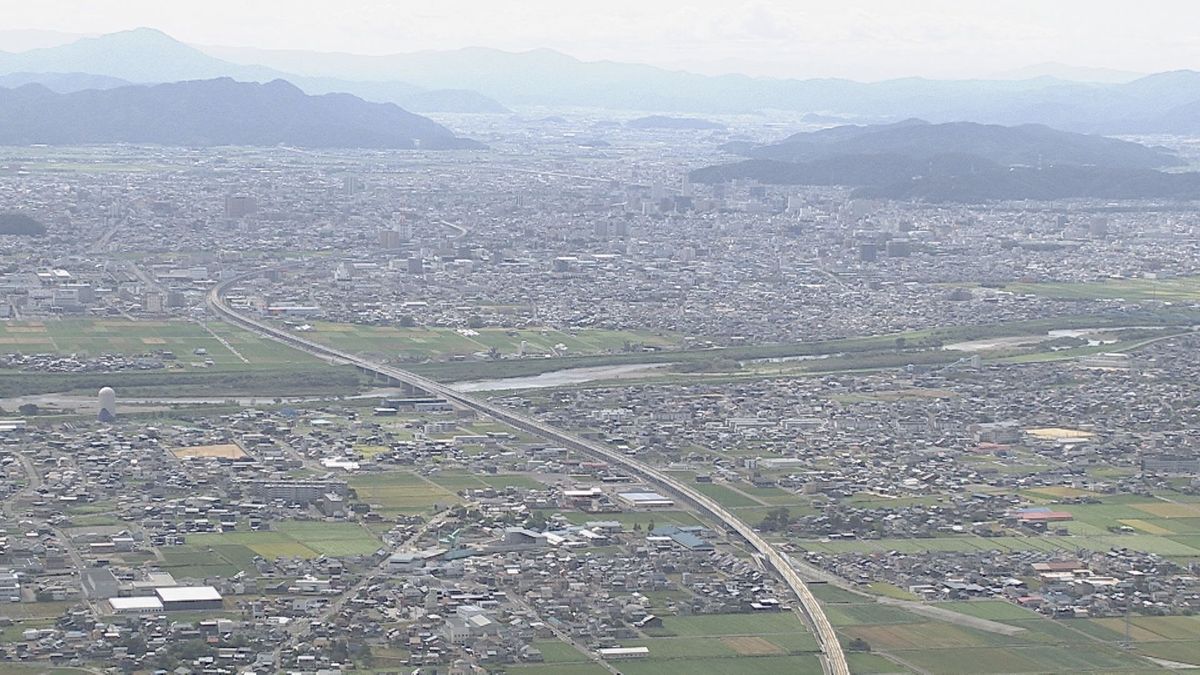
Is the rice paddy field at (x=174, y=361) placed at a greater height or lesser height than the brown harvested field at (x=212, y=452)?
lesser

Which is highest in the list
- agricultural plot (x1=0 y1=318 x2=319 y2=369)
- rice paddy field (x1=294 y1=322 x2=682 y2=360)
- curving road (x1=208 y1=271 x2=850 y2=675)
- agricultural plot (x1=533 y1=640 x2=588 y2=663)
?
agricultural plot (x1=533 y1=640 x2=588 y2=663)

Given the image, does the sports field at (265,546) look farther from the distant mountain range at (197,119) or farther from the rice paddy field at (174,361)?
the distant mountain range at (197,119)

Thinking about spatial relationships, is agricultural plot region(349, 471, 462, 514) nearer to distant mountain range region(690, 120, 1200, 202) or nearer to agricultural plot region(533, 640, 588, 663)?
agricultural plot region(533, 640, 588, 663)

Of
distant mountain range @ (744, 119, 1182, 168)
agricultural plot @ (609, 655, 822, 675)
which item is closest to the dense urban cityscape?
agricultural plot @ (609, 655, 822, 675)

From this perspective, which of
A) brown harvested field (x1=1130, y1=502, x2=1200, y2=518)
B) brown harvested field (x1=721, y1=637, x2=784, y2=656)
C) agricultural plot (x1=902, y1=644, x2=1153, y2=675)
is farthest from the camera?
brown harvested field (x1=1130, y1=502, x2=1200, y2=518)

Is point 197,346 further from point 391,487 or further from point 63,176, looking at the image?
point 63,176

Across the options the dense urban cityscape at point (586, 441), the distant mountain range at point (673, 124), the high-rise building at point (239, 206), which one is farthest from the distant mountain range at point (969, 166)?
the distant mountain range at point (673, 124)
